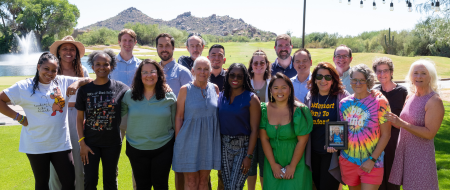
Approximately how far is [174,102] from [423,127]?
2924mm

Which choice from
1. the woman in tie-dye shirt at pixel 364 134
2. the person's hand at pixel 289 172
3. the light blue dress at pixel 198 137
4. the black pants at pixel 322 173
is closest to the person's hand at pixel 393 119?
the woman in tie-dye shirt at pixel 364 134

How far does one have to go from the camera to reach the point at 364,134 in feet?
11.0

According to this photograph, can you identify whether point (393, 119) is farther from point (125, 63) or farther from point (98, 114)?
point (125, 63)

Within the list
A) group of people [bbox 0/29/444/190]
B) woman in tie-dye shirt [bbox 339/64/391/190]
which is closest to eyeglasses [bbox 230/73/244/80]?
group of people [bbox 0/29/444/190]

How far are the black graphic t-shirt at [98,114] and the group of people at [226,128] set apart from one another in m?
0.01

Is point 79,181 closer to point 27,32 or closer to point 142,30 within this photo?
point 27,32

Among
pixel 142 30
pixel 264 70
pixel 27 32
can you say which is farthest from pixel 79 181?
pixel 142 30

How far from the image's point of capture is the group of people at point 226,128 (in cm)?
340

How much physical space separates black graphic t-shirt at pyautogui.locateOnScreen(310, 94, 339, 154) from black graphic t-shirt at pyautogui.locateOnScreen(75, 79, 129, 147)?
2.47 m

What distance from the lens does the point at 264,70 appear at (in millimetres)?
4543

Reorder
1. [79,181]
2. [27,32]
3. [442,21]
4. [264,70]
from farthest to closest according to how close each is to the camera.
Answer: [27,32], [442,21], [264,70], [79,181]

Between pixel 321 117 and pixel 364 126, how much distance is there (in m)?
0.49

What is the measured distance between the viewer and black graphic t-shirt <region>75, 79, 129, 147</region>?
12.0ft

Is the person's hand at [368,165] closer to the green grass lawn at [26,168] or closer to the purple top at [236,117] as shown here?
the purple top at [236,117]
